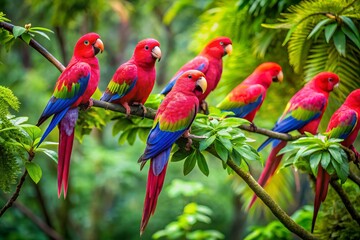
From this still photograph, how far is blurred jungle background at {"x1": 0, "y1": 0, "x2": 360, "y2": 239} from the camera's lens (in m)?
3.29

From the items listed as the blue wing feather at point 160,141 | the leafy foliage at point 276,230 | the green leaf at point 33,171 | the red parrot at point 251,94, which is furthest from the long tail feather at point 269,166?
the green leaf at point 33,171

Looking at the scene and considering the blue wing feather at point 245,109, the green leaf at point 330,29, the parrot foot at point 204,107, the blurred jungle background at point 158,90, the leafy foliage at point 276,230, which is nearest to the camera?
the green leaf at point 330,29

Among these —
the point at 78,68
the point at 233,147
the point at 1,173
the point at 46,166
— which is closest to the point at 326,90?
the point at 233,147

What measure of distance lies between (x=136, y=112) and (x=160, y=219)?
514 cm

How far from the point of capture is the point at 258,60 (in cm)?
394

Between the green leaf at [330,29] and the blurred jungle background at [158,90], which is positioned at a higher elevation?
the green leaf at [330,29]

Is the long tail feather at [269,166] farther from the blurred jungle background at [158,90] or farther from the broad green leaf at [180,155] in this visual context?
the broad green leaf at [180,155]

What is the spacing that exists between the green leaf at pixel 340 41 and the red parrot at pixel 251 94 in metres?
0.45

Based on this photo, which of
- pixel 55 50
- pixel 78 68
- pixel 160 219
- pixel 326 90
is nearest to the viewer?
pixel 78 68

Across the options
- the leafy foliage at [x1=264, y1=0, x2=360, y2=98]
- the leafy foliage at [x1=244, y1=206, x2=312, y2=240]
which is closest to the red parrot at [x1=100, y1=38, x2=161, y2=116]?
the leafy foliage at [x1=264, y1=0, x2=360, y2=98]

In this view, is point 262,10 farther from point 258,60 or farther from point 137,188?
point 137,188

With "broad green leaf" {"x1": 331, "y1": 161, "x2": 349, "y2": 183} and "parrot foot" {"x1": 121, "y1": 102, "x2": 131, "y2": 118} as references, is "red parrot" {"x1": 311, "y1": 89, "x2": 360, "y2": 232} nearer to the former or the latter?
"broad green leaf" {"x1": 331, "y1": 161, "x2": 349, "y2": 183}

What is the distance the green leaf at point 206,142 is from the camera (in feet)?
7.39

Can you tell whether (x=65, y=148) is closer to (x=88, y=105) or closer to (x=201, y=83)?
(x=88, y=105)
